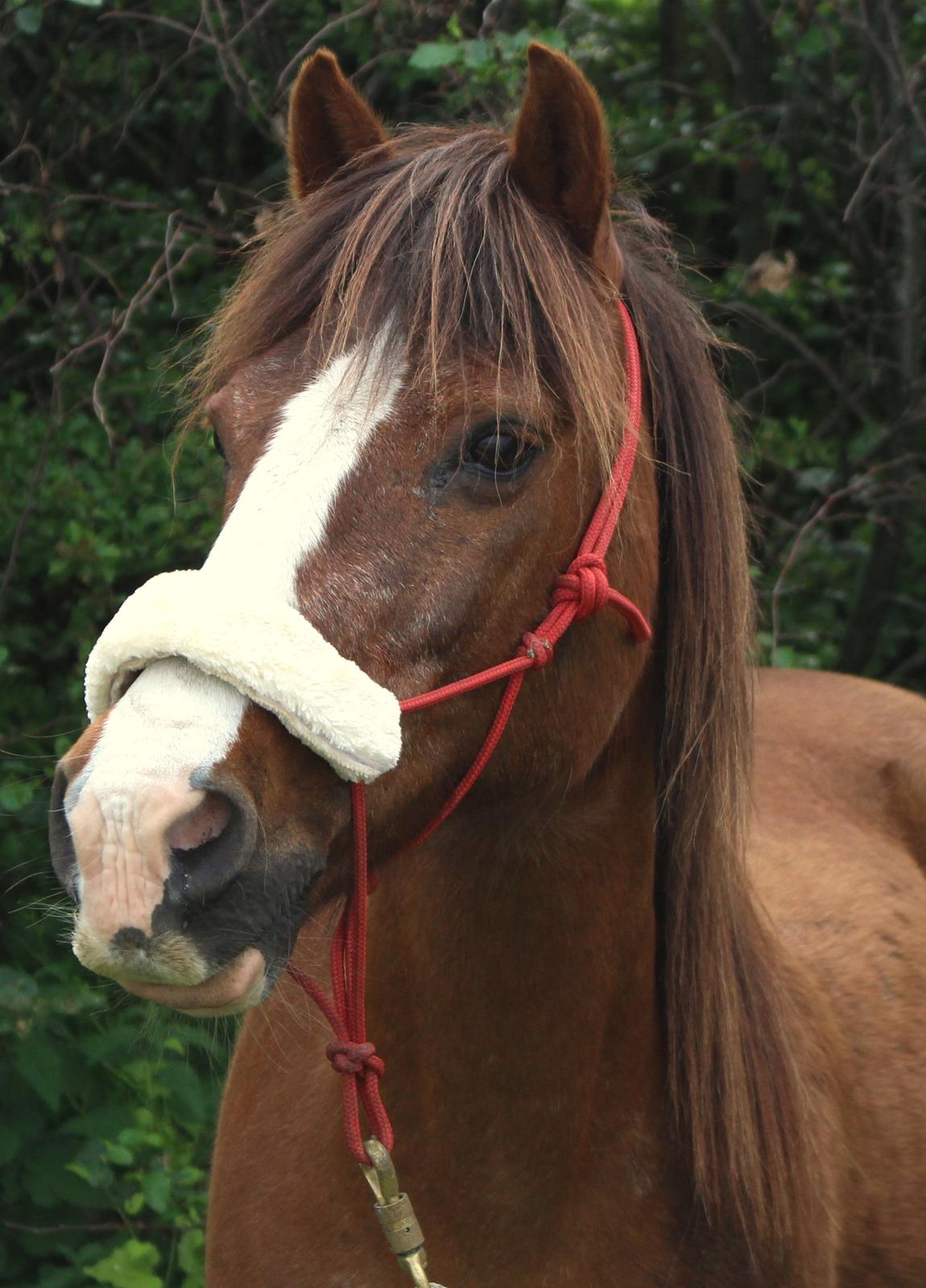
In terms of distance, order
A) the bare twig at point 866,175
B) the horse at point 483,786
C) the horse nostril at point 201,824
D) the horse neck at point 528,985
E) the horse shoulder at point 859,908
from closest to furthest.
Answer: the horse nostril at point 201,824 < the horse at point 483,786 < the horse neck at point 528,985 < the horse shoulder at point 859,908 < the bare twig at point 866,175

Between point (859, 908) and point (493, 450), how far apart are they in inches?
59.8

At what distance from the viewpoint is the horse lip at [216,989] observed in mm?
1334

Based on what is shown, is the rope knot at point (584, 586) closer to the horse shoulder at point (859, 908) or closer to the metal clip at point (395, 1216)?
the metal clip at point (395, 1216)

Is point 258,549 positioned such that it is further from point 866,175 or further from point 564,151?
point 866,175

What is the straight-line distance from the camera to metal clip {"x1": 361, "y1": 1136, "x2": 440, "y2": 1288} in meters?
1.66

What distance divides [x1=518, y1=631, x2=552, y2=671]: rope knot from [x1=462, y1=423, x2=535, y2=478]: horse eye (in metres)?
0.20

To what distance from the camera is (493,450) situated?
5.07ft

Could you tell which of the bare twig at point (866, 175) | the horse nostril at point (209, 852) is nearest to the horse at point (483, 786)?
the horse nostril at point (209, 852)

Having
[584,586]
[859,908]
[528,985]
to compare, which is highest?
[584,586]

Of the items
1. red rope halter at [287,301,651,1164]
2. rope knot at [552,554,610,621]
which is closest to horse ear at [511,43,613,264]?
red rope halter at [287,301,651,1164]

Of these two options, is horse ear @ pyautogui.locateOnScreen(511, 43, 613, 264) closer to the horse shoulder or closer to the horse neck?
the horse neck

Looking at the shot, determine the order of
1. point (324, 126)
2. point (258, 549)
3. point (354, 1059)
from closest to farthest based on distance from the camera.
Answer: point (258, 549) → point (354, 1059) → point (324, 126)

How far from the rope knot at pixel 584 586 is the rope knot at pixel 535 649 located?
2.2 inches

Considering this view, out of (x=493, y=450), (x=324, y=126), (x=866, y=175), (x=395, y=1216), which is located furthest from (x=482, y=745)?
(x=866, y=175)
